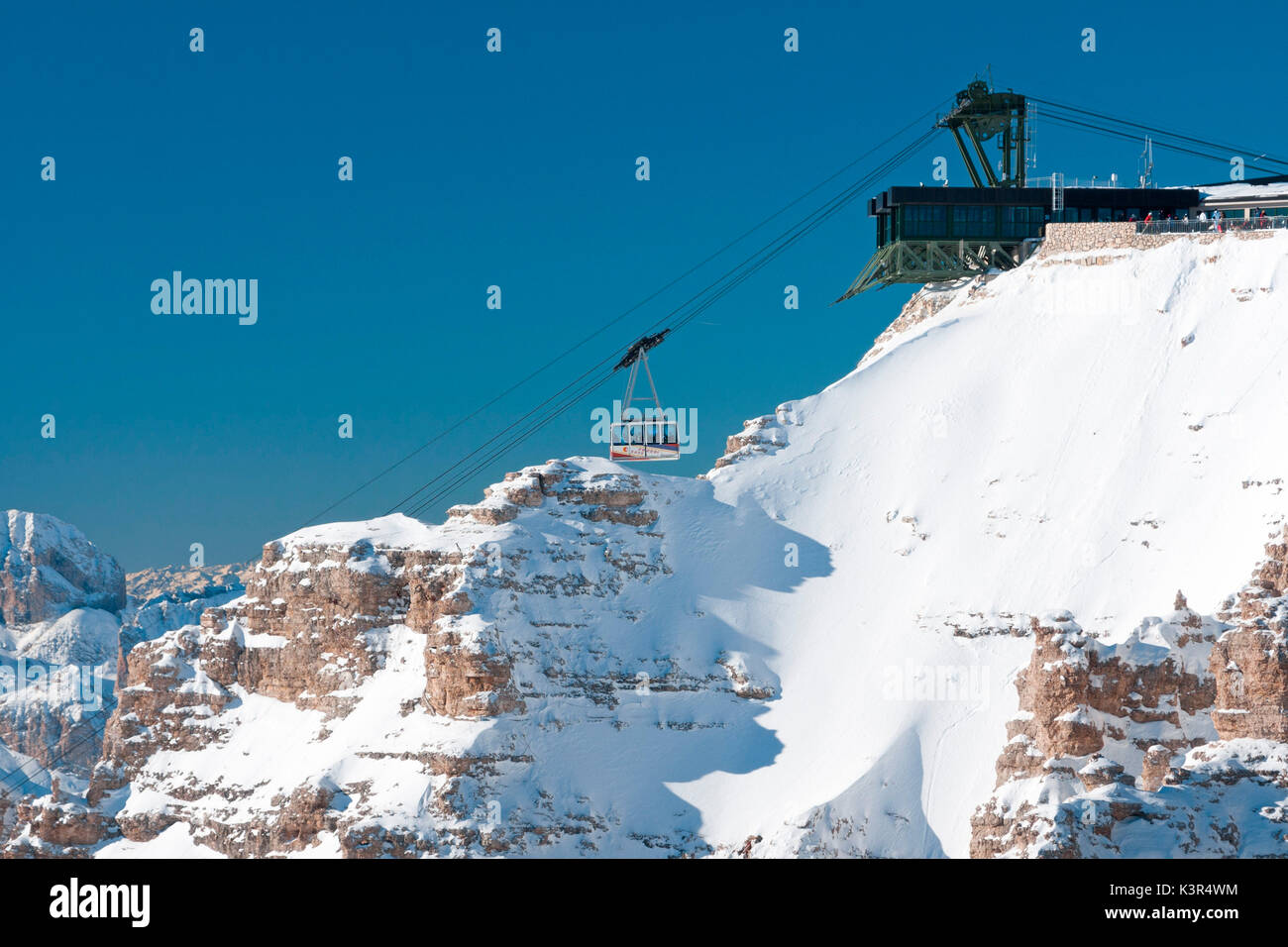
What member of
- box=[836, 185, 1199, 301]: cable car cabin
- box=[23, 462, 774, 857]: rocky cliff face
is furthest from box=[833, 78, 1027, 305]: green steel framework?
box=[23, 462, 774, 857]: rocky cliff face

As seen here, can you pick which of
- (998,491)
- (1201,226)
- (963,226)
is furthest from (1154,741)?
(963,226)

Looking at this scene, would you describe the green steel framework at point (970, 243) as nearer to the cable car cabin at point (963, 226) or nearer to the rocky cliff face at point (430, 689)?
the cable car cabin at point (963, 226)

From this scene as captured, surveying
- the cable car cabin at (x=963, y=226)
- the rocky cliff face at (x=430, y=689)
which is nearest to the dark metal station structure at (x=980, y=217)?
the cable car cabin at (x=963, y=226)

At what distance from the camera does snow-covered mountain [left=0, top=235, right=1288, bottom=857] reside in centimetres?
10844

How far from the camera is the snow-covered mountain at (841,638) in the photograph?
356 feet

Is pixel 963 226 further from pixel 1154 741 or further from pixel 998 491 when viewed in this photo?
pixel 1154 741

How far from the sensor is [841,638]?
126 m

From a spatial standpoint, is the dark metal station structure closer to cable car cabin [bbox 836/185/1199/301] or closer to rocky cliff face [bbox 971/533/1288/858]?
cable car cabin [bbox 836/185/1199/301]

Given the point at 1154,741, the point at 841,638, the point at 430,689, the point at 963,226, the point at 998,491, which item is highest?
the point at 963,226

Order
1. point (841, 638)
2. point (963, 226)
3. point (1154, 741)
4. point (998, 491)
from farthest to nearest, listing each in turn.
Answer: point (963, 226)
point (998, 491)
point (841, 638)
point (1154, 741)

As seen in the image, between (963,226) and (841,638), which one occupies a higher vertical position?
(963,226)

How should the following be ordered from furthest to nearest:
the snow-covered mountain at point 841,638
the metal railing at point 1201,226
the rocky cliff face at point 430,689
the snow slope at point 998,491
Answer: the metal railing at point 1201,226
the rocky cliff face at point 430,689
the snow slope at point 998,491
the snow-covered mountain at point 841,638
